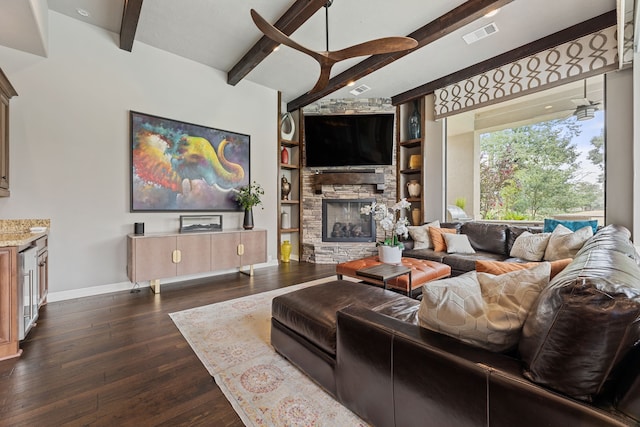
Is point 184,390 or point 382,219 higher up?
point 382,219

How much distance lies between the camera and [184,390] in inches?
64.9

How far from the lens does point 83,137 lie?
3283mm

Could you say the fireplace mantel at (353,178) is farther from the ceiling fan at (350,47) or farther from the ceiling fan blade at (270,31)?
the ceiling fan blade at (270,31)

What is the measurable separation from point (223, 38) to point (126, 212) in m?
2.57

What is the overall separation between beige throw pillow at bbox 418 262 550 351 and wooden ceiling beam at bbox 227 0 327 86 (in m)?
2.78

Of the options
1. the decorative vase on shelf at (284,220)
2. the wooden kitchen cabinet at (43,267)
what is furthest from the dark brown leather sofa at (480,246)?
the wooden kitchen cabinet at (43,267)

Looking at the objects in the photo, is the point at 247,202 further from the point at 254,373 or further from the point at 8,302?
the point at 254,373

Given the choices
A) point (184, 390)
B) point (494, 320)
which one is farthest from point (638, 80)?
point (184, 390)

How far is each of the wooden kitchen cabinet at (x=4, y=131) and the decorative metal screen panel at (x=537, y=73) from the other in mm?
5470

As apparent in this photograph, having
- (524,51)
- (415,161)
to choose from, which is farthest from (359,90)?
(524,51)

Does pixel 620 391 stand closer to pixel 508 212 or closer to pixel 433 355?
pixel 433 355

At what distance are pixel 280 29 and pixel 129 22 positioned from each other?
1.65 metres

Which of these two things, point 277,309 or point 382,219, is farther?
point 382,219

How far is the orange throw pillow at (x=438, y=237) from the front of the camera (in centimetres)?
407
